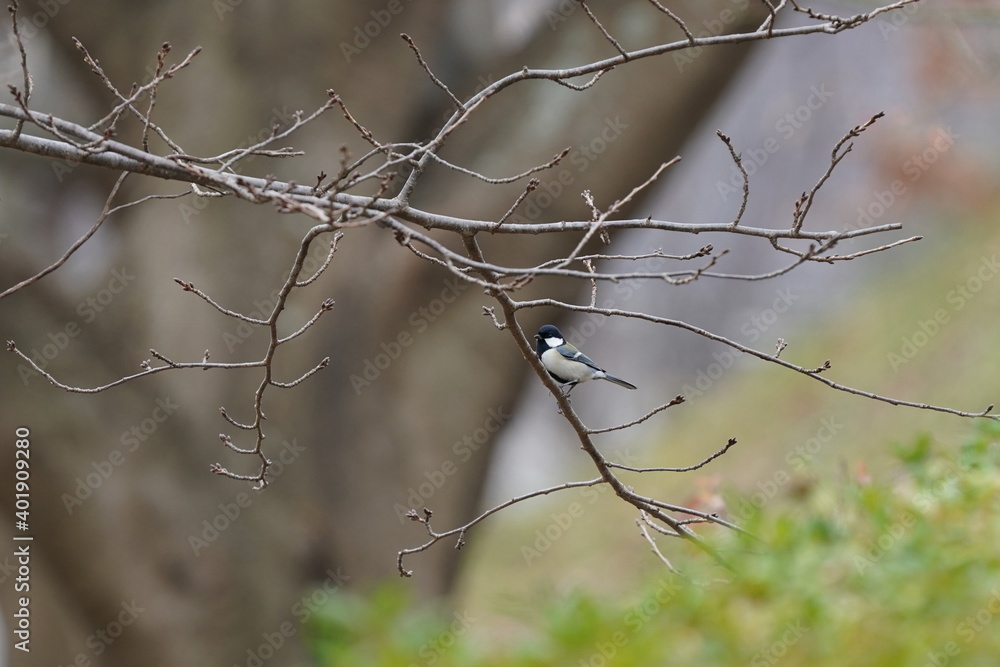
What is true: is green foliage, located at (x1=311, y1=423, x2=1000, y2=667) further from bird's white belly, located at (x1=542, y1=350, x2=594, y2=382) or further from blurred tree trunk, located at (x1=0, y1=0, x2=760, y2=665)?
blurred tree trunk, located at (x1=0, y1=0, x2=760, y2=665)

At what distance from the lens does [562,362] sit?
3564mm

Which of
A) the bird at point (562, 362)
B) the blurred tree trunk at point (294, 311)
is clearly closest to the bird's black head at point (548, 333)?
the bird at point (562, 362)

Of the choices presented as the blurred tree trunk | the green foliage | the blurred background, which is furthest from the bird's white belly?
the blurred tree trunk

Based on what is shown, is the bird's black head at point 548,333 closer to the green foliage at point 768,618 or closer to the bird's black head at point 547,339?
the bird's black head at point 547,339

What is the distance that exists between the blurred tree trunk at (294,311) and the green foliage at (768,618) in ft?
11.7

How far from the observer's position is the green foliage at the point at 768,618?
149 centimetres

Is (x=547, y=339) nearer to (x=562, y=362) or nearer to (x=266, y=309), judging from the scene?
(x=562, y=362)

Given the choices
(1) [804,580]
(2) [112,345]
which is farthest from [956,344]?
(1) [804,580]

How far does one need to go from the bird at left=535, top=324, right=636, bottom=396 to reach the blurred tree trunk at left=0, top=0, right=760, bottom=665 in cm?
194

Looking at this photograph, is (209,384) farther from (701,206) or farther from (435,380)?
(701,206)

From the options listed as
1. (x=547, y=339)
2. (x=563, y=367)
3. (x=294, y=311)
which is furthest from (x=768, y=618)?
(x=294, y=311)

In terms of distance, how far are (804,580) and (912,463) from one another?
1.31 metres

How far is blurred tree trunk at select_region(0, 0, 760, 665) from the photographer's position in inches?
199

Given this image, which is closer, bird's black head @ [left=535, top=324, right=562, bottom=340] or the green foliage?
the green foliage
